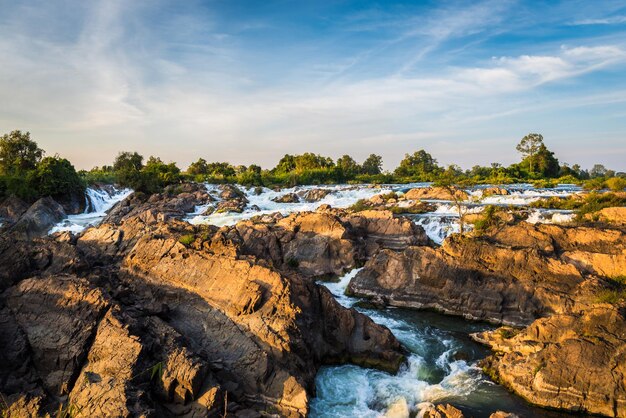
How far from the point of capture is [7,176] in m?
39.2

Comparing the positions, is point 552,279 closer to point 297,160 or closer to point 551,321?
point 551,321

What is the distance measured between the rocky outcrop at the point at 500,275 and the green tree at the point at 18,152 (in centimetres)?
4190

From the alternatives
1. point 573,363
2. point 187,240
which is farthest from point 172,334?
point 573,363

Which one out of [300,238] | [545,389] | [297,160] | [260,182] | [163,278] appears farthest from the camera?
[297,160]

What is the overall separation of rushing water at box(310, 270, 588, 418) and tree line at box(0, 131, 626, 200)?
43.3 ft

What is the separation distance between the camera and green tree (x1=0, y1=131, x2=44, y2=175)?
44.7 m

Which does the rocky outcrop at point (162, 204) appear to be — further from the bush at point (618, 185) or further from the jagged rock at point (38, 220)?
the bush at point (618, 185)

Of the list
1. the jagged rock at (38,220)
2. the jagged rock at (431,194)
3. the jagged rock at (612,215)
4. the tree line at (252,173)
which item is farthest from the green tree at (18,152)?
the jagged rock at (612,215)

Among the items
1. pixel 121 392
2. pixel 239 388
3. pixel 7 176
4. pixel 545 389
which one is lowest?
pixel 545 389

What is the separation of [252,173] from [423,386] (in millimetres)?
57960

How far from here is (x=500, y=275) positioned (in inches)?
675

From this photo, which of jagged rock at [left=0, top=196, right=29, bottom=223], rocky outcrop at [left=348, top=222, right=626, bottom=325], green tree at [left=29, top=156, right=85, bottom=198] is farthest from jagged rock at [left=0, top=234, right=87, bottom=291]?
green tree at [left=29, top=156, right=85, bottom=198]

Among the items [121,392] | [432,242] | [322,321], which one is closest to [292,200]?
[432,242]

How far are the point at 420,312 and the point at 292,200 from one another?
33.7 meters
